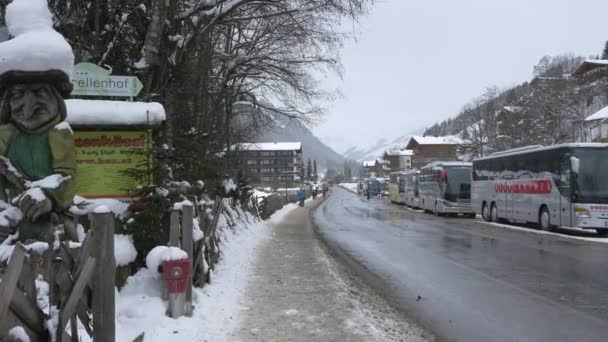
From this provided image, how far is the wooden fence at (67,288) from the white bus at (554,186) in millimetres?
18472

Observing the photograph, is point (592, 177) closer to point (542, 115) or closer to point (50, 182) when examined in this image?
point (50, 182)

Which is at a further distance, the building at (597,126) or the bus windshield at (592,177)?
the building at (597,126)

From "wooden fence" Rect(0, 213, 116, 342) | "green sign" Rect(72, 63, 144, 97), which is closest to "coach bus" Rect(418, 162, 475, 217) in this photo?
"green sign" Rect(72, 63, 144, 97)

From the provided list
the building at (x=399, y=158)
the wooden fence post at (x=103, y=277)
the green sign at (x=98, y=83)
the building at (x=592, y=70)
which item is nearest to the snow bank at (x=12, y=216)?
the wooden fence post at (x=103, y=277)

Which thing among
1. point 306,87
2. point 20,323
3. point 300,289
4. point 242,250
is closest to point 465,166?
point 306,87

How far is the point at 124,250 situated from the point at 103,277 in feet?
9.48

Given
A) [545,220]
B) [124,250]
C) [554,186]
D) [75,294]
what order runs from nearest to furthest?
[75,294] < [124,250] < [554,186] < [545,220]

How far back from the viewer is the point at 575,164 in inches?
761

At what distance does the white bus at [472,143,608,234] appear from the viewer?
19266 mm

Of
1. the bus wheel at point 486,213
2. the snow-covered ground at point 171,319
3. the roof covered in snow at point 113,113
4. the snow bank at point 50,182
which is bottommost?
the bus wheel at point 486,213

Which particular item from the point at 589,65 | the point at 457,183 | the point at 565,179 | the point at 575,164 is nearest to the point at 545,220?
the point at 565,179

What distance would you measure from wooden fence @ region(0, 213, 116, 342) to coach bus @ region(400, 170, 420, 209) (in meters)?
39.8

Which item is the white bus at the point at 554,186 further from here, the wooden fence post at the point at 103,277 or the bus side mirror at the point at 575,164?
the wooden fence post at the point at 103,277

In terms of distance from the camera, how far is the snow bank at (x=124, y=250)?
281 inches
